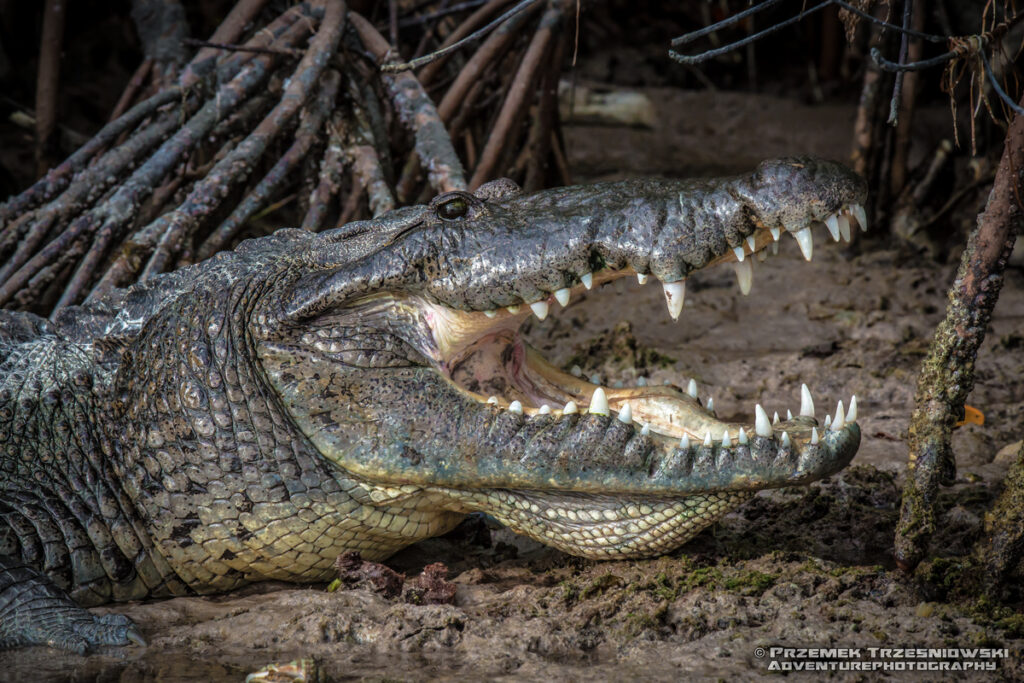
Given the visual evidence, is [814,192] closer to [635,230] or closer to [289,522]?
[635,230]

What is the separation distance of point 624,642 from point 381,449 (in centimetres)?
87

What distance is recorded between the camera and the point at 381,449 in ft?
9.16

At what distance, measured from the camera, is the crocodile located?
261 centimetres

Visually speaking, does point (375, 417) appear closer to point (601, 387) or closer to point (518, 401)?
point (518, 401)

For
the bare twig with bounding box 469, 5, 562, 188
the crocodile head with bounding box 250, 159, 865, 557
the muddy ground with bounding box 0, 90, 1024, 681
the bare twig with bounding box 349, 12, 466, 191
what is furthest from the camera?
the bare twig with bounding box 469, 5, 562, 188

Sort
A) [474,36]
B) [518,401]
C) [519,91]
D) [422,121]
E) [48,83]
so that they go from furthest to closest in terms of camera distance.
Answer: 1. [48,83]
2. [519,91]
3. [422,121]
4. [474,36]
5. [518,401]

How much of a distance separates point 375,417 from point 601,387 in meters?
0.72

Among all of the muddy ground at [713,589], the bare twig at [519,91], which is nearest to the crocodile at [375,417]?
the muddy ground at [713,589]

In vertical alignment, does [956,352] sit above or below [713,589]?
above

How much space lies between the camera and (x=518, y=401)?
2805mm

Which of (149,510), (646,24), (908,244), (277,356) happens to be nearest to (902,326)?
(908,244)

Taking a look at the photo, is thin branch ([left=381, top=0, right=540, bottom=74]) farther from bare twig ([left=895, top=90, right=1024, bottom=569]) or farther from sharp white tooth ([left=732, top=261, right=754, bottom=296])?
→ bare twig ([left=895, top=90, right=1024, bottom=569])

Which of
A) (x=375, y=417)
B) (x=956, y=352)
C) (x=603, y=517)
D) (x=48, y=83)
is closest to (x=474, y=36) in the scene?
(x=375, y=417)

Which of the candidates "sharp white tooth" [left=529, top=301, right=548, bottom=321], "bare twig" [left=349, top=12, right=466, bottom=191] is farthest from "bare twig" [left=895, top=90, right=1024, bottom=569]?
"bare twig" [left=349, top=12, right=466, bottom=191]
